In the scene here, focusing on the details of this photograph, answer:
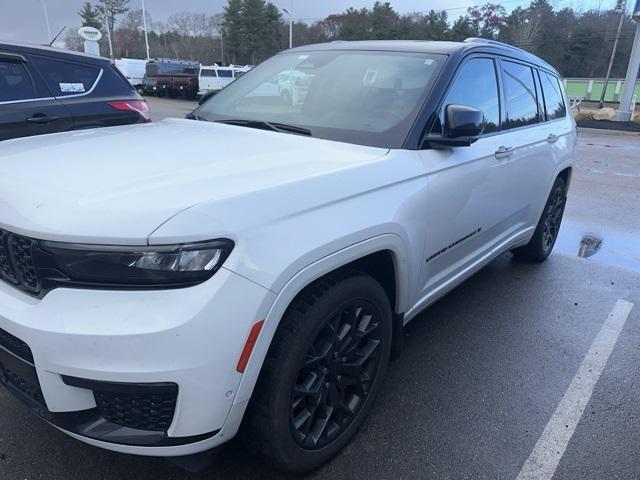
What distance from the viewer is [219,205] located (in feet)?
5.59

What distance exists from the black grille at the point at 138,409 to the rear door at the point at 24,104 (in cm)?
377

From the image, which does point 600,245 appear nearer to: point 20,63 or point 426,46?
point 426,46

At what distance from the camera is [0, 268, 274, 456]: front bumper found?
159 cm

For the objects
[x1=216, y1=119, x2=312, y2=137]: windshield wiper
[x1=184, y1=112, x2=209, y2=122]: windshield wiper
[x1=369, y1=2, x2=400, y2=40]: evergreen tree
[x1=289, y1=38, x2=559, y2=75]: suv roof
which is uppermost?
[x1=369, y1=2, x2=400, y2=40]: evergreen tree

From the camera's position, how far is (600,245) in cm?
573

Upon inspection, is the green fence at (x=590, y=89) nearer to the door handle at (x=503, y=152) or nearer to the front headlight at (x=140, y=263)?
the door handle at (x=503, y=152)

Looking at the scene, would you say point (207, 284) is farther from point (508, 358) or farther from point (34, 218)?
point (508, 358)

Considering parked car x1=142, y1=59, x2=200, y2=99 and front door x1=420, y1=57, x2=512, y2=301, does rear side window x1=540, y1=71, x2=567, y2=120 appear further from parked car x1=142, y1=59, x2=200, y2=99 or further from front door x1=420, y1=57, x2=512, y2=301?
parked car x1=142, y1=59, x2=200, y2=99

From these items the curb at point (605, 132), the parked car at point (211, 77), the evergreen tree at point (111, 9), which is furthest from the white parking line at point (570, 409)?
the evergreen tree at point (111, 9)

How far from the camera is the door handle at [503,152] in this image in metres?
3.32

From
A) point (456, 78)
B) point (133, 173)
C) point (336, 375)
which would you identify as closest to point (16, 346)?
point (133, 173)

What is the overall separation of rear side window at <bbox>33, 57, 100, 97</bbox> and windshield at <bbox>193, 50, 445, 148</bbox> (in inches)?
88.5

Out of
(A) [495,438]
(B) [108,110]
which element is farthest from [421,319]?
(B) [108,110]

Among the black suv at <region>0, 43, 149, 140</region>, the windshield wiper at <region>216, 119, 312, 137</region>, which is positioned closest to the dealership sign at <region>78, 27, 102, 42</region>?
the black suv at <region>0, 43, 149, 140</region>
